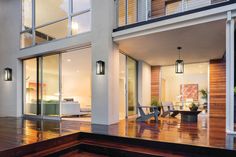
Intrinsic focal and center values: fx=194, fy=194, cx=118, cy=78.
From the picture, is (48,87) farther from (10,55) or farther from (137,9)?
(137,9)

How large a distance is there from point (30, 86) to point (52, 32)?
248 cm

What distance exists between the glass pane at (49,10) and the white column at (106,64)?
1548 mm

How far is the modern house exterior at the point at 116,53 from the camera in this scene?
507 cm

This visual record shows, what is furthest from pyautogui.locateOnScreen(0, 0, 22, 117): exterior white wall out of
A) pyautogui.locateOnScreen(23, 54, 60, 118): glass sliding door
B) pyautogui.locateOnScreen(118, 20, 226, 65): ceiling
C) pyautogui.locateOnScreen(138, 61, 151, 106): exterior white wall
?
pyautogui.locateOnScreen(138, 61, 151, 106): exterior white wall

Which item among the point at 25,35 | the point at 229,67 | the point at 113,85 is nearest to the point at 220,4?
the point at 229,67

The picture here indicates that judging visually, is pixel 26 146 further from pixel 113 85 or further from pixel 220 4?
pixel 220 4

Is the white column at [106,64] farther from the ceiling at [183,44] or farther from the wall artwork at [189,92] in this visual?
the wall artwork at [189,92]

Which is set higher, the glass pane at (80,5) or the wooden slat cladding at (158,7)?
the wooden slat cladding at (158,7)

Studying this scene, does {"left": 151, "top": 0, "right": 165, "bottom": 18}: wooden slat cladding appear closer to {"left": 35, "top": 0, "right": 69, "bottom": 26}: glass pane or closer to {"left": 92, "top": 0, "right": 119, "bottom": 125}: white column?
{"left": 92, "top": 0, "right": 119, "bottom": 125}: white column

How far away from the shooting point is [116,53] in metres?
6.12

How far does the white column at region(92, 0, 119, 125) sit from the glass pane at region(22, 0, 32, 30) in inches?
136

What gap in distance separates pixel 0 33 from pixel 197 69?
934 cm

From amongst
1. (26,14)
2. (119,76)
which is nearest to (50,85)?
(119,76)

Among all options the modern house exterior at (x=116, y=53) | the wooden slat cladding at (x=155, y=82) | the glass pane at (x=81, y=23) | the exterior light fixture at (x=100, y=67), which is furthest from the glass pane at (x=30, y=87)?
the wooden slat cladding at (x=155, y=82)
